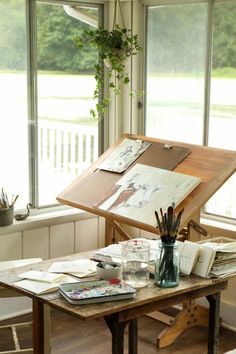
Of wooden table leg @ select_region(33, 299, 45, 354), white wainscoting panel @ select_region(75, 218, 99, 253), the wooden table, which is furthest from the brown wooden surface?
wooden table leg @ select_region(33, 299, 45, 354)

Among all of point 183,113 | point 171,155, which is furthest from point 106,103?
point 171,155

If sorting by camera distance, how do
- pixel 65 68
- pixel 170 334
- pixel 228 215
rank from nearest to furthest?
pixel 170 334 → pixel 228 215 → pixel 65 68

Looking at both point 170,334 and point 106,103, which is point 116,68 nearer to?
point 106,103

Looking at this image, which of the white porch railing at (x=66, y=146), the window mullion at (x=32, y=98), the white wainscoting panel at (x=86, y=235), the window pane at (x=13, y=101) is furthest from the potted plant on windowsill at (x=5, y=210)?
the white wainscoting panel at (x=86, y=235)

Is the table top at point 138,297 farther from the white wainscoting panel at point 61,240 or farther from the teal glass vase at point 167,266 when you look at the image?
the white wainscoting panel at point 61,240

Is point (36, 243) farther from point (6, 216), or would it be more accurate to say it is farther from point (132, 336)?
point (132, 336)

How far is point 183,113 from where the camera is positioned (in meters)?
4.56

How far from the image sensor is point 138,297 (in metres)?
2.62

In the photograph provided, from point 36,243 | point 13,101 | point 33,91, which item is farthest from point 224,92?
point 36,243

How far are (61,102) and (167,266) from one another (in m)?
2.22

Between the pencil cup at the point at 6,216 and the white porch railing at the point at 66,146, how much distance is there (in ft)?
1.71

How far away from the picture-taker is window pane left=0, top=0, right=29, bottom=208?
4246 millimetres

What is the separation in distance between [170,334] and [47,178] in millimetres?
1460

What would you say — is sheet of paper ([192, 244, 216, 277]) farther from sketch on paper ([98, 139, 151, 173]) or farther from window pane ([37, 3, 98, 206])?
window pane ([37, 3, 98, 206])
